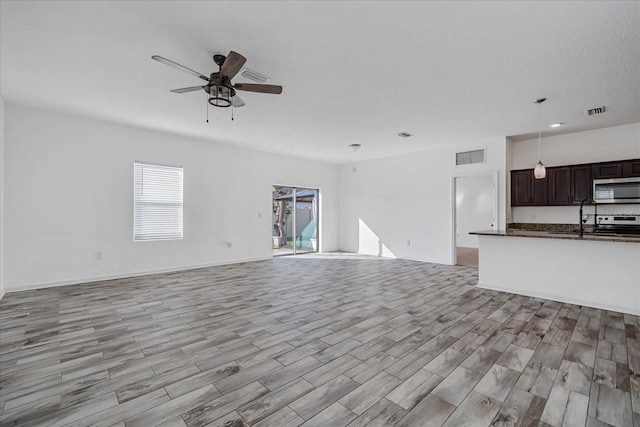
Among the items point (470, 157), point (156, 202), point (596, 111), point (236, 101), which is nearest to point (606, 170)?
point (596, 111)

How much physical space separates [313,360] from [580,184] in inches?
242

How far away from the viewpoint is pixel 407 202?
7.84 m

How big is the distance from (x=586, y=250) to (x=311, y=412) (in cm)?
430

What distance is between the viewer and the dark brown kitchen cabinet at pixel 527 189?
5.99 m

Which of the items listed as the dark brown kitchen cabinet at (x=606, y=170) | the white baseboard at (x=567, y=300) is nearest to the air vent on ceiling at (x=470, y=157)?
the dark brown kitchen cabinet at (x=606, y=170)

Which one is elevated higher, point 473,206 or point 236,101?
point 236,101

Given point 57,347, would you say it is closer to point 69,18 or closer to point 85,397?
point 85,397

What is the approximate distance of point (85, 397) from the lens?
1990 mm

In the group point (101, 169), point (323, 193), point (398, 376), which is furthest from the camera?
point (323, 193)

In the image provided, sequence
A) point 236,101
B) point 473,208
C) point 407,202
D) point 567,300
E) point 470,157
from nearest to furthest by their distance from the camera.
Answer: point 236,101 < point 567,300 < point 470,157 < point 407,202 < point 473,208

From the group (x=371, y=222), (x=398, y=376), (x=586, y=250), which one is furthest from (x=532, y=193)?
(x=398, y=376)

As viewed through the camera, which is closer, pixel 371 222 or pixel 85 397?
pixel 85 397

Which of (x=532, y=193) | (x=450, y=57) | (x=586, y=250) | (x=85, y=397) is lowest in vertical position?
(x=85, y=397)

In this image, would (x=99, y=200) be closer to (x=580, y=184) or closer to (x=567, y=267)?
(x=567, y=267)
